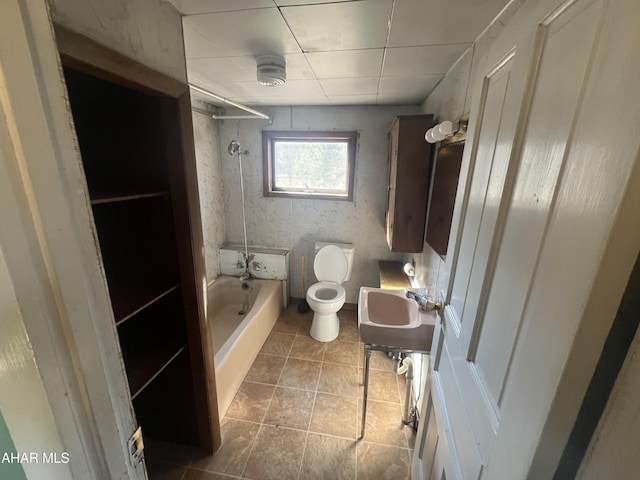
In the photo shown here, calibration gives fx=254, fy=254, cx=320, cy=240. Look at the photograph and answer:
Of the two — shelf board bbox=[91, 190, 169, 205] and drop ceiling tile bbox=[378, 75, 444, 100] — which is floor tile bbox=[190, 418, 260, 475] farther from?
drop ceiling tile bbox=[378, 75, 444, 100]

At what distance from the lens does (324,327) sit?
2.56 meters

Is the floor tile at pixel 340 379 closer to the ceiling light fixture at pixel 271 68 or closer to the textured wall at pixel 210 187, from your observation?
the textured wall at pixel 210 187

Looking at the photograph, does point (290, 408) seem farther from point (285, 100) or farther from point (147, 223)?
point (285, 100)

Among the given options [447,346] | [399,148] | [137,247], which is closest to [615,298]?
[447,346]

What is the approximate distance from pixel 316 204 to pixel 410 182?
48.0 inches

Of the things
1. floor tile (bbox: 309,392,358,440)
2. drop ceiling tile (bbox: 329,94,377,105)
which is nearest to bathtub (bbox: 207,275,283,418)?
floor tile (bbox: 309,392,358,440)

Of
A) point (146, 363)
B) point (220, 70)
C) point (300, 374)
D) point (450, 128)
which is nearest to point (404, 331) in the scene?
point (450, 128)

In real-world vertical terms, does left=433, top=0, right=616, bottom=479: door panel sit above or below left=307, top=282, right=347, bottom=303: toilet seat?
above

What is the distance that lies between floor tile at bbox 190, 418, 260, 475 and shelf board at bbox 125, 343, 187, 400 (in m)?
0.72

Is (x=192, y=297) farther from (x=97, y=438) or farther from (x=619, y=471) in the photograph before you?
(x=619, y=471)

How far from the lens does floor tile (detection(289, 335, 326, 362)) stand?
2375 millimetres

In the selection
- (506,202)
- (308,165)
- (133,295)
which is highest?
(308,165)

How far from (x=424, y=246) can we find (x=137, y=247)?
72.7 inches

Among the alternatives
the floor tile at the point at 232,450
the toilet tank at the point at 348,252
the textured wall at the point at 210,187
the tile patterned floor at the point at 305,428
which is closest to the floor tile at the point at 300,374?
the tile patterned floor at the point at 305,428
